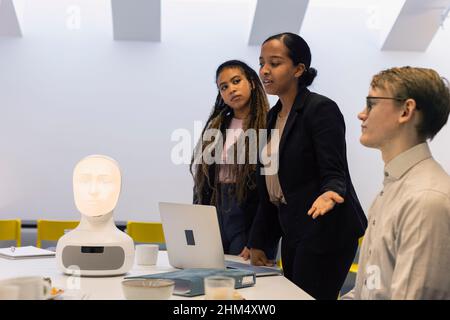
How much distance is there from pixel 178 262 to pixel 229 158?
2.10 ft

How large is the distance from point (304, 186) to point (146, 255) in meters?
0.64

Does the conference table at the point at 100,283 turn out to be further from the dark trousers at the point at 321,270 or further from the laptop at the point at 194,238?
the dark trousers at the point at 321,270

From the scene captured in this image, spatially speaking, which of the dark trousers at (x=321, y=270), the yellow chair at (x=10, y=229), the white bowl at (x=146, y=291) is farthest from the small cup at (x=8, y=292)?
the yellow chair at (x=10, y=229)

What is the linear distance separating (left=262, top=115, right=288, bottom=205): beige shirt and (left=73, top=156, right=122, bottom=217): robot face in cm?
63

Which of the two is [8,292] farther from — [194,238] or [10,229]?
[10,229]

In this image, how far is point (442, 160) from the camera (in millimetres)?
5363

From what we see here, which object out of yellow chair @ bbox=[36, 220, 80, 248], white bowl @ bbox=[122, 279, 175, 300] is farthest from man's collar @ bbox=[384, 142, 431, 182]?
yellow chair @ bbox=[36, 220, 80, 248]

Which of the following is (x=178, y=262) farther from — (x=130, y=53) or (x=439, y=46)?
(x=439, y=46)

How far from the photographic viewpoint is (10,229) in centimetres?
423

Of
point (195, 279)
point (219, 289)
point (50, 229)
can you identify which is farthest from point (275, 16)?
point (219, 289)

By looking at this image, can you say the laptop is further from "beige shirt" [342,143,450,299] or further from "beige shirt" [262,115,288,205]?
"beige shirt" [342,143,450,299]

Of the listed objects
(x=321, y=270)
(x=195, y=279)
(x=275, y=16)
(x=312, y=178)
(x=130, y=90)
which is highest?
(x=275, y=16)

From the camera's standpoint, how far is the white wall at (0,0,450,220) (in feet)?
16.9

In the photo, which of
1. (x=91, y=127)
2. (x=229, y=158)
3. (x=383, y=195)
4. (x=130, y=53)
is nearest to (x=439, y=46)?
(x=130, y=53)
